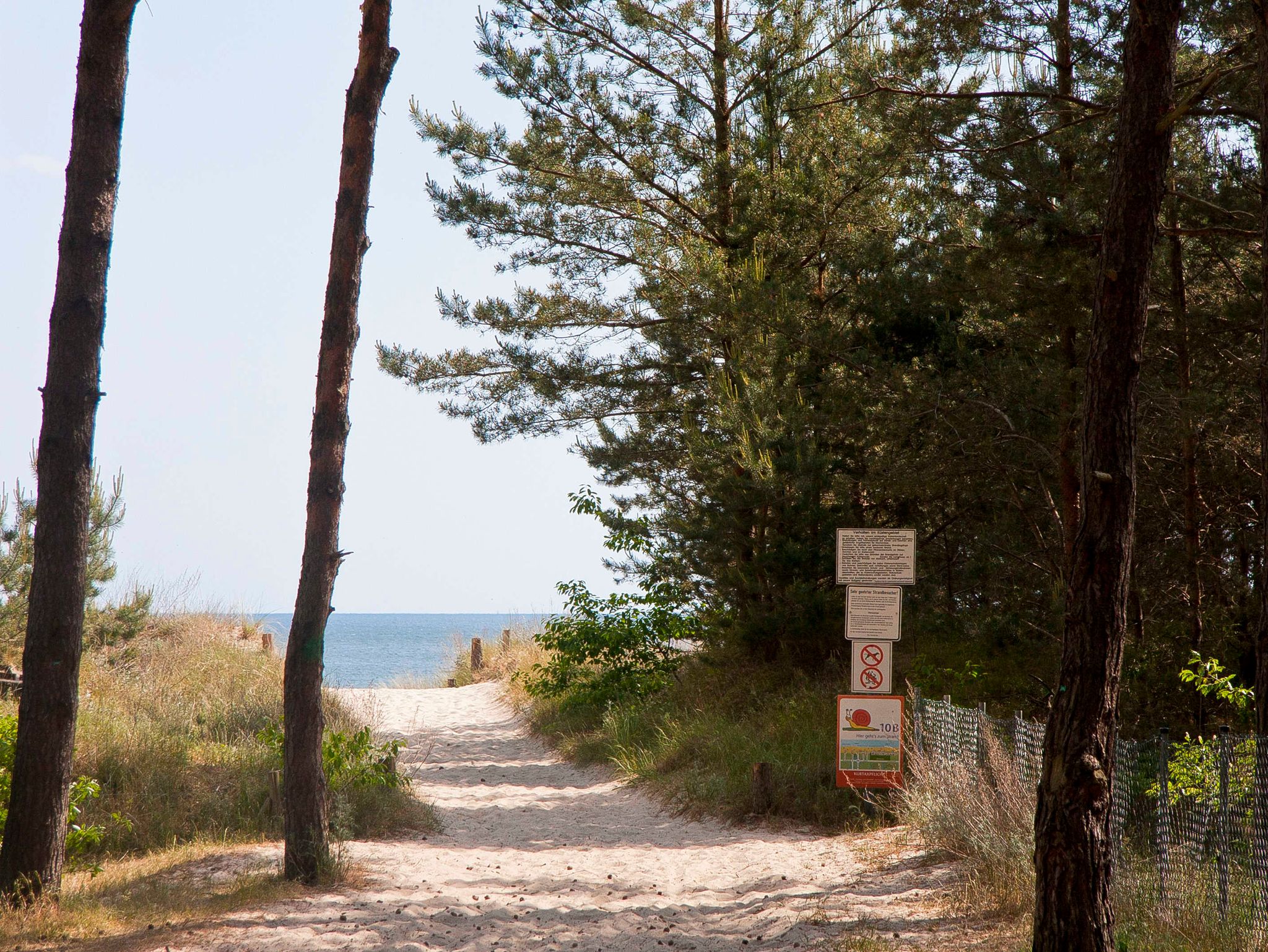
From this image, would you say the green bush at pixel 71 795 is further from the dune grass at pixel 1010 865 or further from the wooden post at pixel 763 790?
the dune grass at pixel 1010 865

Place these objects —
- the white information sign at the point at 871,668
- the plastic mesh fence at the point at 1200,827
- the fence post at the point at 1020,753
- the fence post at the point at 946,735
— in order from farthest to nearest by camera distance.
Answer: the white information sign at the point at 871,668, the fence post at the point at 946,735, the fence post at the point at 1020,753, the plastic mesh fence at the point at 1200,827

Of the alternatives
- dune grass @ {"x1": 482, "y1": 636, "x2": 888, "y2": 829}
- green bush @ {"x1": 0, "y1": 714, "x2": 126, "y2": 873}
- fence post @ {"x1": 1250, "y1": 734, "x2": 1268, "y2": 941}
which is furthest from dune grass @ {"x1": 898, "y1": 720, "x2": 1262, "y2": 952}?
green bush @ {"x1": 0, "y1": 714, "x2": 126, "y2": 873}

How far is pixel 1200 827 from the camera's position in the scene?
18.1 feet

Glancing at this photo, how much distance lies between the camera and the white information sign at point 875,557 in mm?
8852

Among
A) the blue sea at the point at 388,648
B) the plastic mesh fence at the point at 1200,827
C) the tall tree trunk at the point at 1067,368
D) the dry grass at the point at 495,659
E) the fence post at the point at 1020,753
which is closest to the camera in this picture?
the plastic mesh fence at the point at 1200,827

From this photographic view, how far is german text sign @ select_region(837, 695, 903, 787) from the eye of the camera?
8781 mm

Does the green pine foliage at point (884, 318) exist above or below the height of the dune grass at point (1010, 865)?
above

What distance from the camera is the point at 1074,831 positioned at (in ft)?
14.2

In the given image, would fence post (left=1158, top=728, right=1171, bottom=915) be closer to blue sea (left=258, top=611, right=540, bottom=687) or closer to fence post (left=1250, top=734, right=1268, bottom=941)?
fence post (left=1250, top=734, right=1268, bottom=941)

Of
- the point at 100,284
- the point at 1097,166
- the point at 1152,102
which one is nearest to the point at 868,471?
the point at 1097,166

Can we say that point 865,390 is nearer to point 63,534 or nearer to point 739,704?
point 739,704

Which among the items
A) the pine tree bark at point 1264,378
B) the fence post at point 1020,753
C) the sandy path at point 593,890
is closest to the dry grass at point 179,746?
the sandy path at point 593,890

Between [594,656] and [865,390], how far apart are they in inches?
238

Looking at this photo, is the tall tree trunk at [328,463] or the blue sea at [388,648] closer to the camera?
the tall tree trunk at [328,463]
